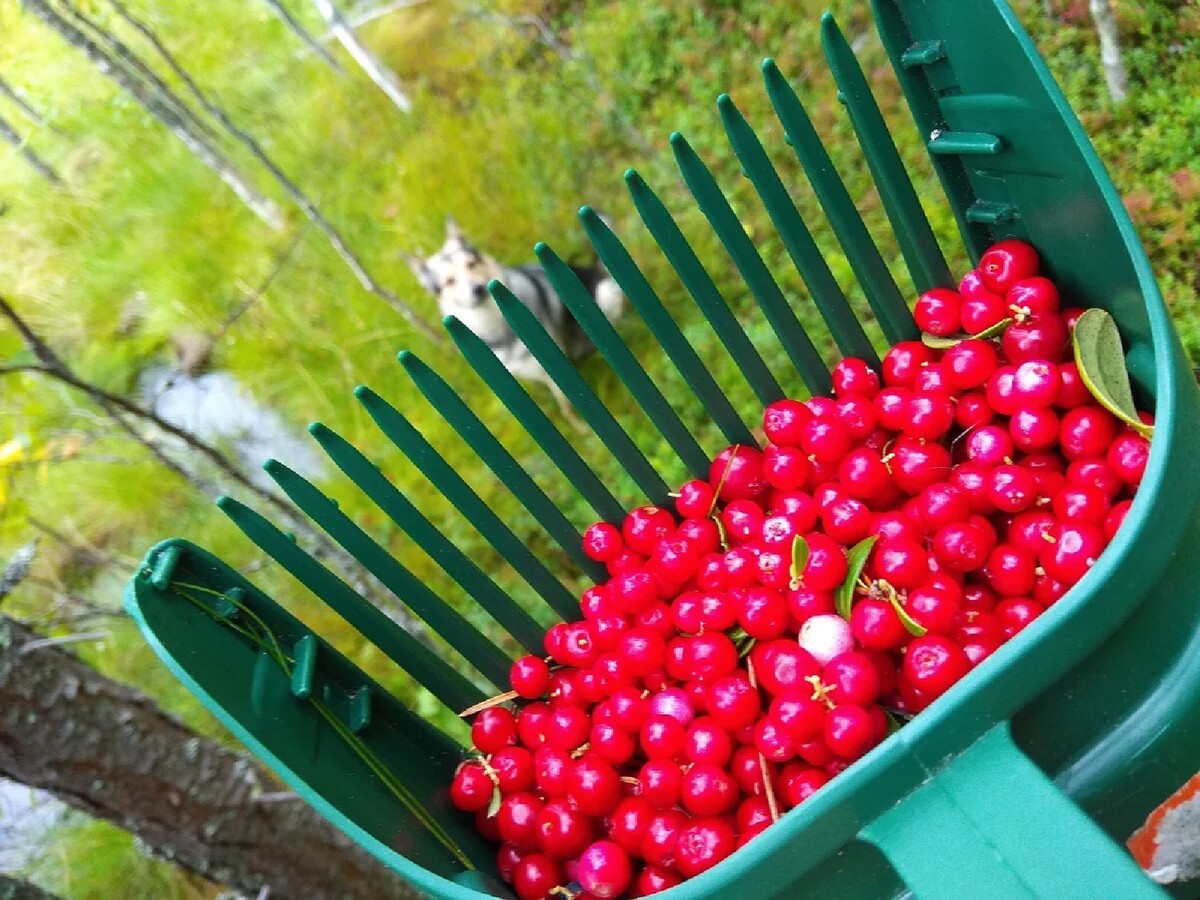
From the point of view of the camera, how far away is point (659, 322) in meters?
1.44

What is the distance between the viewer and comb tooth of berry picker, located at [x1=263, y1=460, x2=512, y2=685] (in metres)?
1.29

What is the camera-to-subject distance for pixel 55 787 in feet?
5.28

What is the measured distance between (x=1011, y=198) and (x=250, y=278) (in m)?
3.26

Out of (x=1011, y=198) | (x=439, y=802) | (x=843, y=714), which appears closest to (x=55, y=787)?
(x=439, y=802)

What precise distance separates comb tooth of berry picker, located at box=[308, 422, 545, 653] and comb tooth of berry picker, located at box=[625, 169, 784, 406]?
0.54 meters

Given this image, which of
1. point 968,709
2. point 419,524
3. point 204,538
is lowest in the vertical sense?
point 204,538

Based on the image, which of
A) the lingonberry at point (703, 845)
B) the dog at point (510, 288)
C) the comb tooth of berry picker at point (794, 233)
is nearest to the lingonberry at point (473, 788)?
the lingonberry at point (703, 845)

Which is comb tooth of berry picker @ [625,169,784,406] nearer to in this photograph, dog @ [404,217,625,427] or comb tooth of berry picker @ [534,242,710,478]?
comb tooth of berry picker @ [534,242,710,478]

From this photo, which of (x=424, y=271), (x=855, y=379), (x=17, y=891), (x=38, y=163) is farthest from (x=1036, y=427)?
(x=38, y=163)

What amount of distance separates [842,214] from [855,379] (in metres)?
0.26

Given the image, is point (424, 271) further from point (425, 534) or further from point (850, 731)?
point (850, 731)

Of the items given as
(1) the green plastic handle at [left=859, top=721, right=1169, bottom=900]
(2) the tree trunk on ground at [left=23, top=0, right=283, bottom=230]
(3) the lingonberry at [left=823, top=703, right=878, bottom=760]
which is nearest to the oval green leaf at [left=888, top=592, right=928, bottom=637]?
(3) the lingonberry at [left=823, top=703, right=878, bottom=760]

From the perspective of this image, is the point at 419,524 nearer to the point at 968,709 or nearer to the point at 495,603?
the point at 495,603

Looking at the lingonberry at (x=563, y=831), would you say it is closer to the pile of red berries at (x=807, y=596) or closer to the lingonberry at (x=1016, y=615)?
the pile of red berries at (x=807, y=596)
